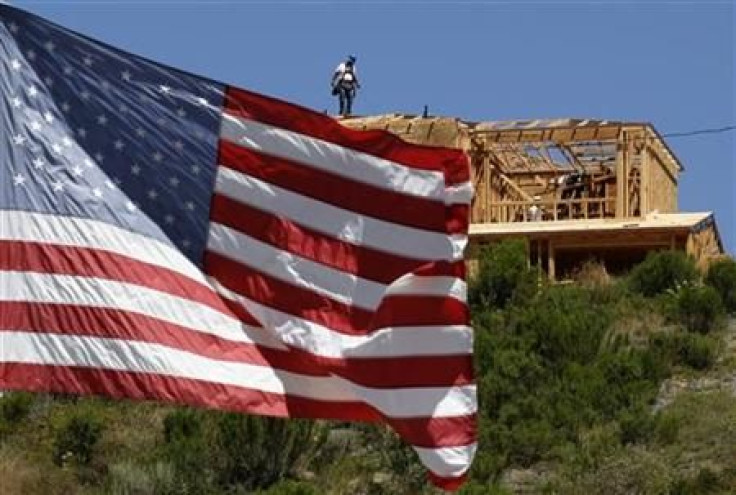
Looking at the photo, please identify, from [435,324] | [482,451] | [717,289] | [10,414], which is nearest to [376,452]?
[482,451]

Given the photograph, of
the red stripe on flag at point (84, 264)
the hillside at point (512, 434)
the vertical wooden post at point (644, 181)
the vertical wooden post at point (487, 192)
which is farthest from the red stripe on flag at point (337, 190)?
the vertical wooden post at point (487, 192)

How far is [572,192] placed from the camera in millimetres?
45125

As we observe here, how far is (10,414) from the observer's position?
101 ft

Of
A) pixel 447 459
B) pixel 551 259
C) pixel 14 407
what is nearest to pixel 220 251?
pixel 447 459

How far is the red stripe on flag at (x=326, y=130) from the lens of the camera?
1033 cm

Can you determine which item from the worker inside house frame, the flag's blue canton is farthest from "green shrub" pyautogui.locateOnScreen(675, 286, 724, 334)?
the flag's blue canton

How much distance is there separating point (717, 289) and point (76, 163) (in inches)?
1170

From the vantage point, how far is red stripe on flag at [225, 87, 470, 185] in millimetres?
10328

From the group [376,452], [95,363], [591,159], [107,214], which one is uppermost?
[591,159]

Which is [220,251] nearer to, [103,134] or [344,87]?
[103,134]

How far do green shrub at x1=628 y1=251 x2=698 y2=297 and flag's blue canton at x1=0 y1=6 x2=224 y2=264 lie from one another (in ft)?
94.4

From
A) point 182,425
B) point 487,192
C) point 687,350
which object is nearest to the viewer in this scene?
point 182,425

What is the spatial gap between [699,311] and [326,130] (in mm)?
26529

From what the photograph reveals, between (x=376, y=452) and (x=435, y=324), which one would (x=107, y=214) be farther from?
(x=376, y=452)
